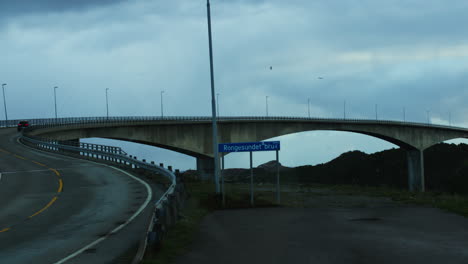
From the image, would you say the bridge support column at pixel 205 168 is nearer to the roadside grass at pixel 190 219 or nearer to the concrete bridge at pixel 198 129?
the concrete bridge at pixel 198 129

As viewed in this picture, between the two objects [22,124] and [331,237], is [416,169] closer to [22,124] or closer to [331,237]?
[22,124]

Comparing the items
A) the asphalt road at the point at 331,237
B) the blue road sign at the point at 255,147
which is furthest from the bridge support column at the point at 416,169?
the asphalt road at the point at 331,237

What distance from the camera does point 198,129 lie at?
66.5m

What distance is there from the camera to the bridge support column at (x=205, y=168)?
67.6 meters

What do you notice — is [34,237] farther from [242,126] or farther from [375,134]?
[375,134]

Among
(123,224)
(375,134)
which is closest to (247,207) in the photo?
(123,224)

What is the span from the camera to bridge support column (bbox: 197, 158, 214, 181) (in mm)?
67625

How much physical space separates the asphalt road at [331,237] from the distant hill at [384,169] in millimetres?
93566

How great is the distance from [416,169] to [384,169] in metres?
23.4

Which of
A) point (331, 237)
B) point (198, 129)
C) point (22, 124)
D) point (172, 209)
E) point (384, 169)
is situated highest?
point (22, 124)

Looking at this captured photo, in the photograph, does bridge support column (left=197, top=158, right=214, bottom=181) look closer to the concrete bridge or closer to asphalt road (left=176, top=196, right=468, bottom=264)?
the concrete bridge

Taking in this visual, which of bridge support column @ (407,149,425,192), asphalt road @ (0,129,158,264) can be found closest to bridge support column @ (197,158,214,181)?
asphalt road @ (0,129,158,264)

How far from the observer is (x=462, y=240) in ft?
37.8

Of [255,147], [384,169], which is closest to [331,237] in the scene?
[255,147]
